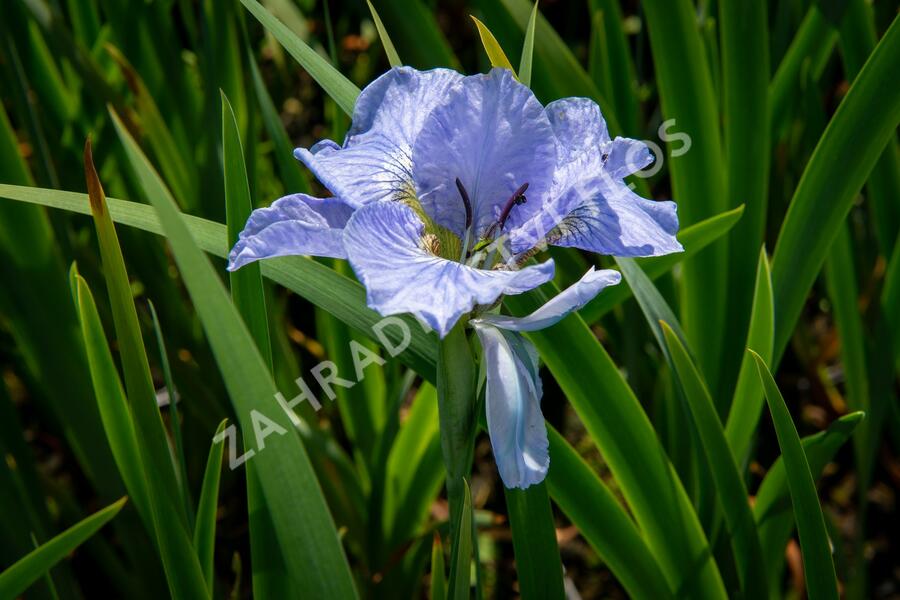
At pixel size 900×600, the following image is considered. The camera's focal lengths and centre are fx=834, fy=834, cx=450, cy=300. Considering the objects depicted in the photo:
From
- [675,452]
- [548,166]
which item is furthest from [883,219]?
[548,166]

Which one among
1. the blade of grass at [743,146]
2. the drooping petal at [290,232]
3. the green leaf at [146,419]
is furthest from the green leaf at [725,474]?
the green leaf at [146,419]

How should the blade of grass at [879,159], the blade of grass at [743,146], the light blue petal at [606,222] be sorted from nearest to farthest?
1. the light blue petal at [606,222]
2. the blade of grass at [743,146]
3. the blade of grass at [879,159]

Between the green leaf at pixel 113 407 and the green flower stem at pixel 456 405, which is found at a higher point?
the green leaf at pixel 113 407

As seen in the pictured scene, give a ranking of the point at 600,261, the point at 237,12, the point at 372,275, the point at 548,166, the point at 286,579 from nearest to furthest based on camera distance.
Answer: the point at 372,275 < the point at 548,166 < the point at 286,579 < the point at 237,12 < the point at 600,261

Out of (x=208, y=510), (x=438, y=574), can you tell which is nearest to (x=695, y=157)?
(x=438, y=574)

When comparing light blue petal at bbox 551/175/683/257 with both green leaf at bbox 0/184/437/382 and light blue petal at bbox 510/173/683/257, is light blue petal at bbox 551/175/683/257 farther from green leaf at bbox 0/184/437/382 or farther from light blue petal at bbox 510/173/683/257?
green leaf at bbox 0/184/437/382

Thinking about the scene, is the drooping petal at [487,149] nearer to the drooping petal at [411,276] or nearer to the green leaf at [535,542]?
the drooping petal at [411,276]

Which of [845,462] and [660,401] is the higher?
[660,401]

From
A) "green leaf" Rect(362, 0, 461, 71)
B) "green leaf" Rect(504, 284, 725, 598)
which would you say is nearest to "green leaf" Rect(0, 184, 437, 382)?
"green leaf" Rect(504, 284, 725, 598)

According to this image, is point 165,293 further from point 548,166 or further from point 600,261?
point 548,166
